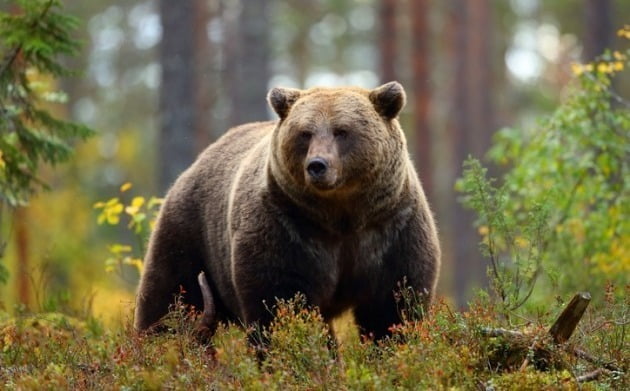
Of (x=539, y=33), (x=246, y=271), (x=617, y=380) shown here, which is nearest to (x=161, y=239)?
(x=246, y=271)

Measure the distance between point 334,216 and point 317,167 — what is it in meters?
0.57

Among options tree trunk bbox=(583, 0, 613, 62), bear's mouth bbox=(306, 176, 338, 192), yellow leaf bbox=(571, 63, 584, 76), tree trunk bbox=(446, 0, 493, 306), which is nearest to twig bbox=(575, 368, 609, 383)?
bear's mouth bbox=(306, 176, 338, 192)

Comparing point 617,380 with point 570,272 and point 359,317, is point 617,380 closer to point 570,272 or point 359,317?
point 359,317

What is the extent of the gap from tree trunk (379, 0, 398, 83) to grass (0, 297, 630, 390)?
18.1 meters

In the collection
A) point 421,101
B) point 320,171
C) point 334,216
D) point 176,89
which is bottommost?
point 421,101

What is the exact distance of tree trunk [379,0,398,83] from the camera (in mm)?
25000

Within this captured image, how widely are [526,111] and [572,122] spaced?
102 feet

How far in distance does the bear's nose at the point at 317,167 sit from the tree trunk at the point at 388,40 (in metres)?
17.6

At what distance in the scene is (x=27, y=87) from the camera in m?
9.34

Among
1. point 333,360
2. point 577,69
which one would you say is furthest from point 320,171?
point 577,69

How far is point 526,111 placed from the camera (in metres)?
41.9

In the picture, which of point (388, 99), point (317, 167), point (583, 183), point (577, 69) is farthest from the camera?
point (583, 183)

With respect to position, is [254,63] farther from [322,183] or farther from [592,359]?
[592,359]

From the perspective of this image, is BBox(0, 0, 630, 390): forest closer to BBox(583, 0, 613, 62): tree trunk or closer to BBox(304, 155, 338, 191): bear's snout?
BBox(583, 0, 613, 62): tree trunk
